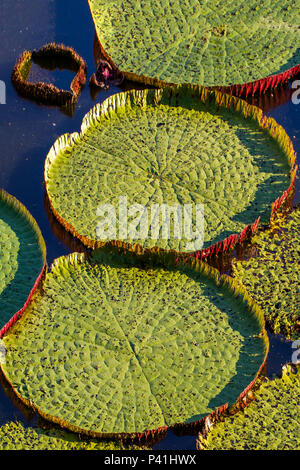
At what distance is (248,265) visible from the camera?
576 centimetres

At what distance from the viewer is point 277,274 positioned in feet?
18.6

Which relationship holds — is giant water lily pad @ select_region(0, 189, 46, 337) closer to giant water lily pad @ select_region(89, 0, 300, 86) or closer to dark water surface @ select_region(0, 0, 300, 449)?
dark water surface @ select_region(0, 0, 300, 449)

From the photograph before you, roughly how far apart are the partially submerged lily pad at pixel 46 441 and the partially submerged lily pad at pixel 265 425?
582mm

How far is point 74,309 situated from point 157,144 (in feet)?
5.36

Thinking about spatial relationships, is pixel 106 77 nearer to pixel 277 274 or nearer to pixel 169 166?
pixel 169 166

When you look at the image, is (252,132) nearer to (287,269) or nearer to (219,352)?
(287,269)

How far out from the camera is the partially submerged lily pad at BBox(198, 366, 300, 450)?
4727mm

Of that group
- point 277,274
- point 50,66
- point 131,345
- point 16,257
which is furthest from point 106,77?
point 131,345

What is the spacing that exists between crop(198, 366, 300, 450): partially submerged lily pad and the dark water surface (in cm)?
19

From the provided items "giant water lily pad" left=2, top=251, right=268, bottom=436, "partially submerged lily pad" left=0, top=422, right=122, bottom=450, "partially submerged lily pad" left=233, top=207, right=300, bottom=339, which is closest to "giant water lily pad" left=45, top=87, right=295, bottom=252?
"partially submerged lily pad" left=233, top=207, right=300, bottom=339

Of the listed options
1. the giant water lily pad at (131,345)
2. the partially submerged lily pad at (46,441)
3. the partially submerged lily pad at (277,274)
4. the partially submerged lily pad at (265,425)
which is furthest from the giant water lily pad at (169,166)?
the partially submerged lily pad at (46,441)

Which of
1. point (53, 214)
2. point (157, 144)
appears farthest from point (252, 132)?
point (53, 214)

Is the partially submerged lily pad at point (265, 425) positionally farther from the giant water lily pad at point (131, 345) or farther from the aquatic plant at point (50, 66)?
the aquatic plant at point (50, 66)

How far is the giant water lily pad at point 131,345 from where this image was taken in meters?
4.87
